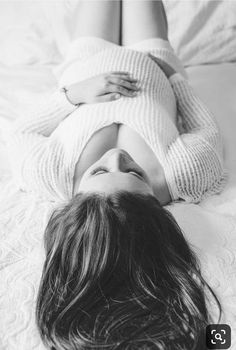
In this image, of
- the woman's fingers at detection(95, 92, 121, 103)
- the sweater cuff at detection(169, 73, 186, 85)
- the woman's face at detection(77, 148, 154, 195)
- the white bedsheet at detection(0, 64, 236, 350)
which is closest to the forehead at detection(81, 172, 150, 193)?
the woman's face at detection(77, 148, 154, 195)

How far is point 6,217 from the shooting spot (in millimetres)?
1184

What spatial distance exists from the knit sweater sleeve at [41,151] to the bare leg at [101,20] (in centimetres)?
38

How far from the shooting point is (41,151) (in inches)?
52.1

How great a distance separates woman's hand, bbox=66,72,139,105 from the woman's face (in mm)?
239

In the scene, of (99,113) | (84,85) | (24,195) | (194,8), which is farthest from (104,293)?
(194,8)

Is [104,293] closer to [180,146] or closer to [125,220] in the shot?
[125,220]

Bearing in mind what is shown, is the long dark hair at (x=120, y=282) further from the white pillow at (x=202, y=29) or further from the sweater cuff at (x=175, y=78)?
the white pillow at (x=202, y=29)

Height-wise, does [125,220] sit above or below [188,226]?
above

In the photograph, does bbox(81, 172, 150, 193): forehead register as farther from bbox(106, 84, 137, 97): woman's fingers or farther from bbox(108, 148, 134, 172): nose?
bbox(106, 84, 137, 97): woman's fingers

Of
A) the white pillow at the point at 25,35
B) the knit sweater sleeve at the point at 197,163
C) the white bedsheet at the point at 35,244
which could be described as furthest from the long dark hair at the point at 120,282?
the white pillow at the point at 25,35

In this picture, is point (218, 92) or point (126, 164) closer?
point (126, 164)

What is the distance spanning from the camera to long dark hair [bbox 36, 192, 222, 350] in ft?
2.75

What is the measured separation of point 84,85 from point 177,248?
630mm

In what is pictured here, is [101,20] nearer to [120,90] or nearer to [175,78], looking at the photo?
[175,78]
